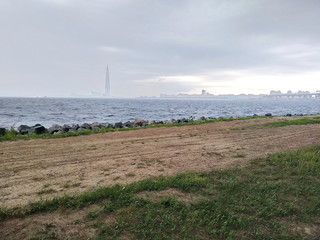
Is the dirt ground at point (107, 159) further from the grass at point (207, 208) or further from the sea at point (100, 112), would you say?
the sea at point (100, 112)

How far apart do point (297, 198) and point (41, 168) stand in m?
5.36

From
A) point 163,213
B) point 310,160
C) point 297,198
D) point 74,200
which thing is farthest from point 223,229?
point 310,160

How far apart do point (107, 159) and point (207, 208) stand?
3.47 meters

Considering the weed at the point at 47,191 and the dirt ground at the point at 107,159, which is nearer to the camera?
the weed at the point at 47,191

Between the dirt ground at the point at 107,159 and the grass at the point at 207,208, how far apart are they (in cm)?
53

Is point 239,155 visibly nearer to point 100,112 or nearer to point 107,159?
point 107,159

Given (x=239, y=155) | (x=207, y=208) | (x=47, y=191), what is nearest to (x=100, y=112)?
(x=239, y=155)

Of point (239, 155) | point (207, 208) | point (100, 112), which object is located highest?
point (239, 155)

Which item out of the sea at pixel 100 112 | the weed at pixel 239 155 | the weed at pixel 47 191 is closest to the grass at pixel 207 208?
the weed at pixel 47 191

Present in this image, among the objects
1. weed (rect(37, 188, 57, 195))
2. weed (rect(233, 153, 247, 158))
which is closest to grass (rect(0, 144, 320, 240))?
weed (rect(37, 188, 57, 195))

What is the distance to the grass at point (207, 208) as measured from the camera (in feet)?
10.4

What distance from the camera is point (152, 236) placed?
9.98 feet

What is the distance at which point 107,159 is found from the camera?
643 cm

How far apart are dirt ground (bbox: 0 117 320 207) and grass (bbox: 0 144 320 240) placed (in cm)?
53
